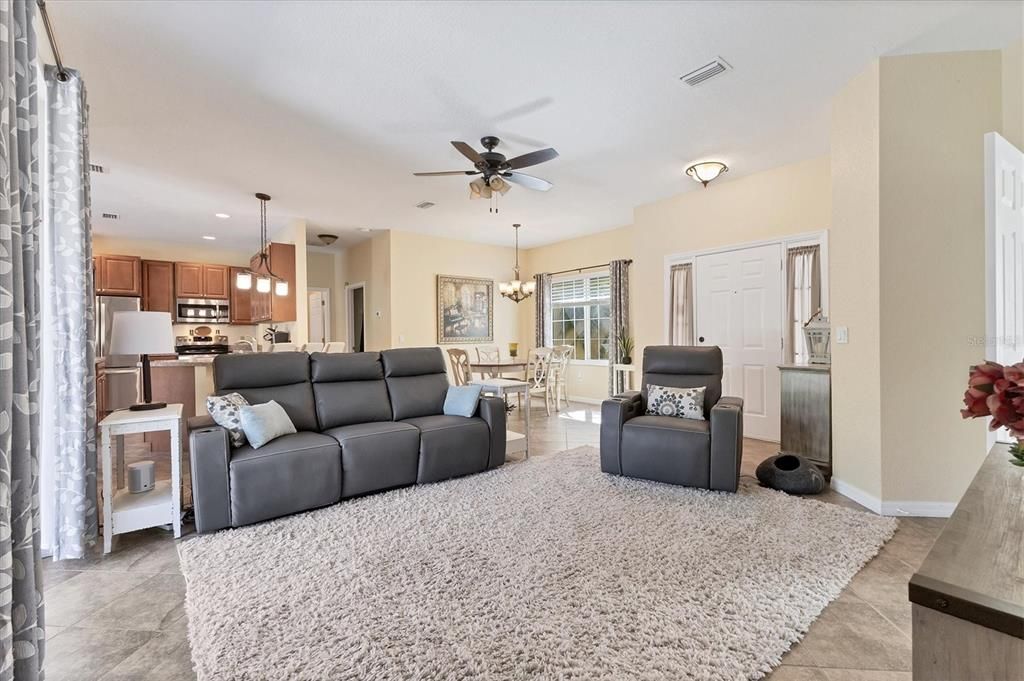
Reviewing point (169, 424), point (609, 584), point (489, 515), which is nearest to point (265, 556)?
point (169, 424)

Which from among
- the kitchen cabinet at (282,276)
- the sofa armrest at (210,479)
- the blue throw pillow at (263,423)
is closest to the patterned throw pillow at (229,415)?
the blue throw pillow at (263,423)

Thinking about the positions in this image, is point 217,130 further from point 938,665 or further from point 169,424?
point 938,665

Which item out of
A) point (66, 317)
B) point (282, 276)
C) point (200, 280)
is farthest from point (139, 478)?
point (200, 280)

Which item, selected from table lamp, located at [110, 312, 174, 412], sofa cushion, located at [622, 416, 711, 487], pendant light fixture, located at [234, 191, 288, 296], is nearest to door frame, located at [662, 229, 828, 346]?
sofa cushion, located at [622, 416, 711, 487]

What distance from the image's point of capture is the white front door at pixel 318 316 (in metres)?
8.36

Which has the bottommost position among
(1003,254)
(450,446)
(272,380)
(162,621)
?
(162,621)

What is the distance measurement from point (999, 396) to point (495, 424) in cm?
299

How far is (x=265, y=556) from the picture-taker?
2.26m

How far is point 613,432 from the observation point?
343 centimetres

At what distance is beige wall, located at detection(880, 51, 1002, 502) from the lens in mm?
2680

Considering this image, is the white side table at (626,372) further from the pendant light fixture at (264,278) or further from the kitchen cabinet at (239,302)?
the kitchen cabinet at (239,302)

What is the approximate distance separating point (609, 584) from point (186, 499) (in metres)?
2.93

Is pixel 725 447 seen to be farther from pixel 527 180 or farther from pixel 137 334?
pixel 137 334

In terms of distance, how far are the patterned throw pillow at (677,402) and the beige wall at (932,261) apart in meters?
1.14
